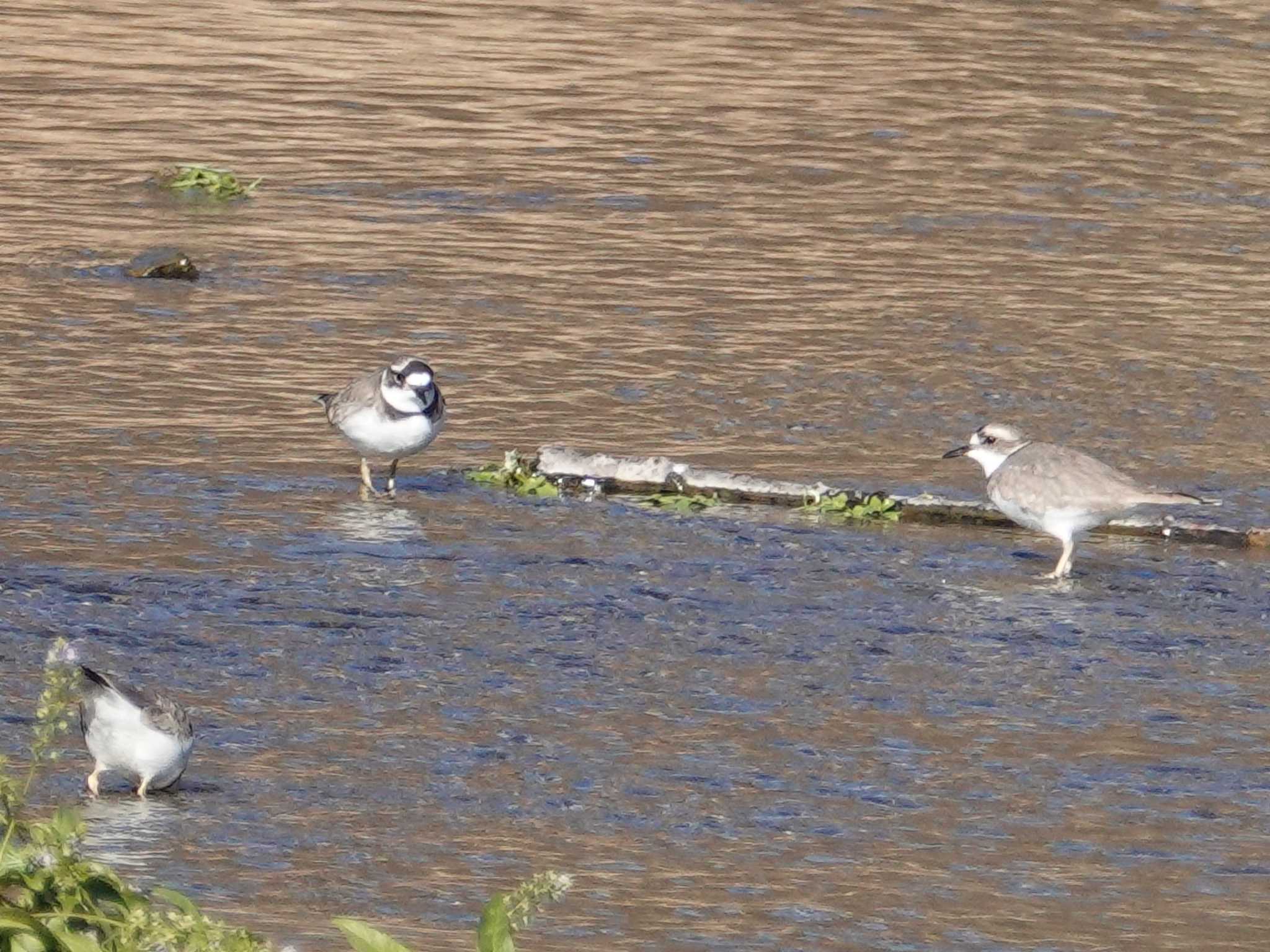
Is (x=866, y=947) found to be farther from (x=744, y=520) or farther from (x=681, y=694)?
(x=744, y=520)

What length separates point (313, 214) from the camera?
21.2 meters

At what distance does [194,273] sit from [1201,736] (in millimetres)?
10175

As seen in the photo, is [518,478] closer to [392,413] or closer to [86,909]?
[392,413]

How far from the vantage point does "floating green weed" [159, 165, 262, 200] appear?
2141 cm

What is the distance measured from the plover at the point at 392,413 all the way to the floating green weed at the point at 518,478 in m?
0.38

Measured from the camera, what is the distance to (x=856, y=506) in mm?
13703

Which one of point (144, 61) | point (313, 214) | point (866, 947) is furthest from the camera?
point (144, 61)

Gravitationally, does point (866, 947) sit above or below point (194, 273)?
below

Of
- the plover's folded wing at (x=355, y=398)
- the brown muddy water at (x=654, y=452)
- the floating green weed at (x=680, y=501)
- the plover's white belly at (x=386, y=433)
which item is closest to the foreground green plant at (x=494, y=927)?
the brown muddy water at (x=654, y=452)

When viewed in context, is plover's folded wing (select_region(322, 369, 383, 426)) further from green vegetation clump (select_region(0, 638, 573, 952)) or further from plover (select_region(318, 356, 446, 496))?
green vegetation clump (select_region(0, 638, 573, 952))

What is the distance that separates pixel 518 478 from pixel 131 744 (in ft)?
16.9

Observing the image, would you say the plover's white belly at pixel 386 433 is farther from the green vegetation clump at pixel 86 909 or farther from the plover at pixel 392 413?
the green vegetation clump at pixel 86 909

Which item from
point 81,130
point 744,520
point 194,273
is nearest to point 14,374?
point 194,273

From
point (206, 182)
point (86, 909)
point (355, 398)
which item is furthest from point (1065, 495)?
point (206, 182)
